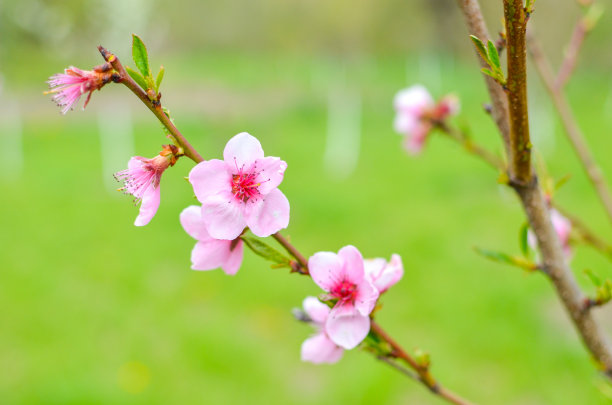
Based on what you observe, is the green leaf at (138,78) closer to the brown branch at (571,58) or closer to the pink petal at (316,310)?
the pink petal at (316,310)

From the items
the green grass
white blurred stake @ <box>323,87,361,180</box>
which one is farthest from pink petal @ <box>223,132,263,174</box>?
white blurred stake @ <box>323,87,361,180</box>

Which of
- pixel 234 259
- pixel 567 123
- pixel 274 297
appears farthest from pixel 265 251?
pixel 274 297

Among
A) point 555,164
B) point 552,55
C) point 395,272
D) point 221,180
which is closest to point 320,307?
point 395,272

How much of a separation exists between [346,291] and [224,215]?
16cm

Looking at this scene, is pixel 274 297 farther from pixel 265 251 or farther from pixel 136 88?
pixel 136 88

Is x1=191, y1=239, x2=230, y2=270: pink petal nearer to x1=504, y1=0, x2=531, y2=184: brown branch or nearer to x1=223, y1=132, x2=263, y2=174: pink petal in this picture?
x1=223, y1=132, x2=263, y2=174: pink petal

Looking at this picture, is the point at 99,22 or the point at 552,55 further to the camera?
the point at 552,55

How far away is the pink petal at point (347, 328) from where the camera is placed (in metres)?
0.60

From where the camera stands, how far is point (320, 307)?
0.69 metres

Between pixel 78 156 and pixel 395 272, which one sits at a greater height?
pixel 395 272

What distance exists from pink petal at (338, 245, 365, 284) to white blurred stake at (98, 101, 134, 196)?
486 centimetres

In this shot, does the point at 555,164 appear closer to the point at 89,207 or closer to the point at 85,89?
the point at 89,207

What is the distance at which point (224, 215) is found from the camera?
0.56 metres

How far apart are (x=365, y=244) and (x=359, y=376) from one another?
149cm
